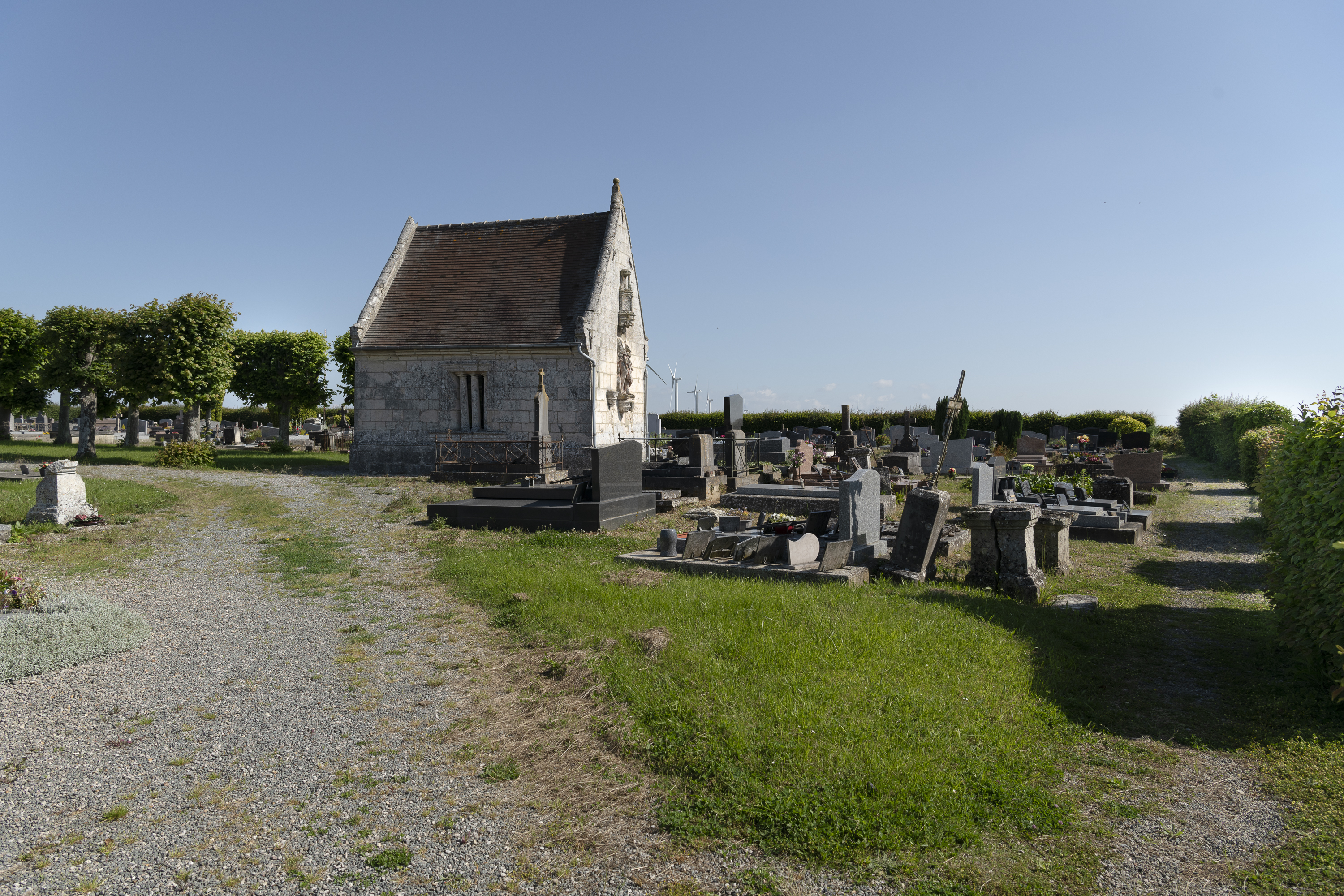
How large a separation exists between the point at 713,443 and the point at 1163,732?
1485 centimetres

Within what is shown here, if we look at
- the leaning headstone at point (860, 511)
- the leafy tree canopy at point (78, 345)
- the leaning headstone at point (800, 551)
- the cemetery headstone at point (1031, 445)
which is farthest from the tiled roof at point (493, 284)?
the cemetery headstone at point (1031, 445)

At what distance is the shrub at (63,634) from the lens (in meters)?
5.79

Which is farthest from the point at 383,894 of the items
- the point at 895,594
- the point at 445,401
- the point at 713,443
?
the point at 445,401

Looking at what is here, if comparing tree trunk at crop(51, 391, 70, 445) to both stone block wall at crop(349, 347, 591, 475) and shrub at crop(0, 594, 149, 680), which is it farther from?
shrub at crop(0, 594, 149, 680)

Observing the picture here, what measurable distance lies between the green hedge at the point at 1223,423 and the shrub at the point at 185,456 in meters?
27.2

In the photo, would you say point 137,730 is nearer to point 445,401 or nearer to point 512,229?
point 445,401

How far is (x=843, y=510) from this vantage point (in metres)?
9.62

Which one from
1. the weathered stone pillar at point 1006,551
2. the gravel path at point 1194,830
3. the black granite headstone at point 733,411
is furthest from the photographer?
the black granite headstone at point 733,411

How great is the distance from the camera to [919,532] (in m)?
8.48

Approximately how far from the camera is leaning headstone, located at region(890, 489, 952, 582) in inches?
330

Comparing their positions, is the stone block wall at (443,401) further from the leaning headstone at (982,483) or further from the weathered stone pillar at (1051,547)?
the weathered stone pillar at (1051,547)

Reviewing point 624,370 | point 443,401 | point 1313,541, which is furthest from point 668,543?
point 624,370

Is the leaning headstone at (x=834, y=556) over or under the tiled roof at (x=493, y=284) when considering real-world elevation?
under

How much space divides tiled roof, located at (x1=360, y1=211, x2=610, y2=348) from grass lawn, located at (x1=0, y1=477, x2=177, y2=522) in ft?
26.4
